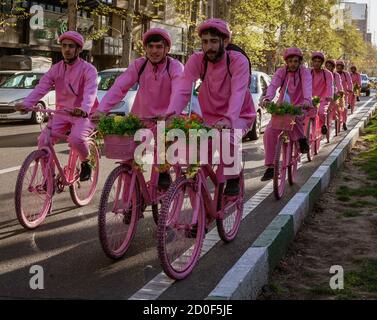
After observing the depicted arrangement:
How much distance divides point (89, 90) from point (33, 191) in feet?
3.86

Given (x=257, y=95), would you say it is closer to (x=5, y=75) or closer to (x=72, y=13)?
(x=5, y=75)

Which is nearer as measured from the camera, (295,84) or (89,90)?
(89,90)

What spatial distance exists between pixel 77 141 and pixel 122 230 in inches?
60.6

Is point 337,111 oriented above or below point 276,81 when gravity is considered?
below

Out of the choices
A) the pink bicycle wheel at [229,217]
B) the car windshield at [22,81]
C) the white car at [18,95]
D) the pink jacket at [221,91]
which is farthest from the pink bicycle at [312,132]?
the car windshield at [22,81]

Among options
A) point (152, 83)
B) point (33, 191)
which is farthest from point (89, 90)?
point (33, 191)

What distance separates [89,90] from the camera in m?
6.29

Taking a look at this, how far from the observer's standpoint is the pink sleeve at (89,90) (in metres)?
6.18

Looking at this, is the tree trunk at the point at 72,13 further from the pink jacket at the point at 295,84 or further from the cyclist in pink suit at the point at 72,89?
the cyclist in pink suit at the point at 72,89

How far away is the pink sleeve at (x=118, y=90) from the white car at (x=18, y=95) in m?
12.3

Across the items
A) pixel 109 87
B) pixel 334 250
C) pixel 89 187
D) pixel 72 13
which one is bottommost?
pixel 334 250

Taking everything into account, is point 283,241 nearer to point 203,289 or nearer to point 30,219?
point 203,289
